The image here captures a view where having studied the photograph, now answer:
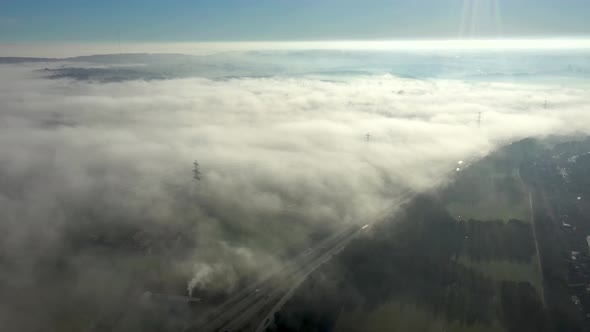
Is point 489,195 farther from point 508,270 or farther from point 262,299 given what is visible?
point 262,299

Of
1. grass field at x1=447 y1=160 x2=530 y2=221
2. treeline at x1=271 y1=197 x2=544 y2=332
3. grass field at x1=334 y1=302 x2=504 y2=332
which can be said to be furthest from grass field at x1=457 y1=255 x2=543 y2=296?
grass field at x1=447 y1=160 x2=530 y2=221

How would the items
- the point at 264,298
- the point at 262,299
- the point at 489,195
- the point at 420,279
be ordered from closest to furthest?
the point at 262,299 → the point at 264,298 → the point at 420,279 → the point at 489,195

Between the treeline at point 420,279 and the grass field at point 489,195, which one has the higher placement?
the grass field at point 489,195

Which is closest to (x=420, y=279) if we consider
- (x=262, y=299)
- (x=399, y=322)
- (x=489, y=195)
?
(x=399, y=322)

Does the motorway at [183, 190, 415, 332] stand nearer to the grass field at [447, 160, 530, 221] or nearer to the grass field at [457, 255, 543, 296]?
the grass field at [457, 255, 543, 296]

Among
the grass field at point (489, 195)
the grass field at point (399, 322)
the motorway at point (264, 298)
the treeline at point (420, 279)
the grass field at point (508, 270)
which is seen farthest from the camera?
the grass field at point (489, 195)

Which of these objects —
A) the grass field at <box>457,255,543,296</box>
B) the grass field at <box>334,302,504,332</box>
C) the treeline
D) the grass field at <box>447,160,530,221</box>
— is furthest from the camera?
the grass field at <box>447,160,530,221</box>

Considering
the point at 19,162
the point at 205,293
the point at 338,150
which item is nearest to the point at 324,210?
the point at 205,293

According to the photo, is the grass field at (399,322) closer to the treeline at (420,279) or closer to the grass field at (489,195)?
the treeline at (420,279)

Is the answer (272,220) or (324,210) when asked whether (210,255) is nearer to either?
(272,220)

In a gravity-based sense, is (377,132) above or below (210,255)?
above

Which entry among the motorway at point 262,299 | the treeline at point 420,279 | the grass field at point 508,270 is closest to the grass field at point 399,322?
the treeline at point 420,279
